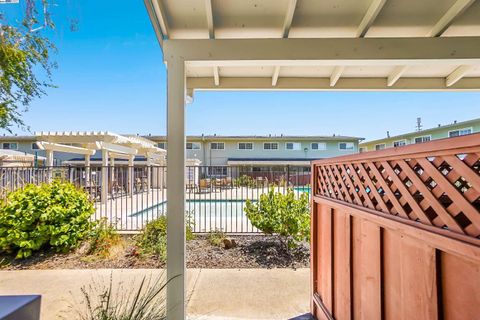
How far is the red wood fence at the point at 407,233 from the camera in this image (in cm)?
89

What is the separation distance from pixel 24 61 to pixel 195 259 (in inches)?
168

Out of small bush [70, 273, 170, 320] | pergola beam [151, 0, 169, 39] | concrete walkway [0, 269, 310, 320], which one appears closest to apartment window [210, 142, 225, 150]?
concrete walkway [0, 269, 310, 320]

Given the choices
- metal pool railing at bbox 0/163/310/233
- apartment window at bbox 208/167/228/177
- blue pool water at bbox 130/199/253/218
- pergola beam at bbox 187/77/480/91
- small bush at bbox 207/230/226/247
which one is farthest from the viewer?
apartment window at bbox 208/167/228/177

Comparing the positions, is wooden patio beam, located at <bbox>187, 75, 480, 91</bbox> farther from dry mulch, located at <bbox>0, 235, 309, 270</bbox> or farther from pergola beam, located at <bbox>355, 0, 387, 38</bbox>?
dry mulch, located at <bbox>0, 235, 309, 270</bbox>

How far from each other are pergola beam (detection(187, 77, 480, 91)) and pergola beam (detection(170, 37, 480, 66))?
879 millimetres

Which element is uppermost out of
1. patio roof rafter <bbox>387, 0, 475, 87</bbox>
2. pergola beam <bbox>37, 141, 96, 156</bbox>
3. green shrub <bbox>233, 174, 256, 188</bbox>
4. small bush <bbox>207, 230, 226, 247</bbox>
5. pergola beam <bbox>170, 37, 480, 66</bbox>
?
patio roof rafter <bbox>387, 0, 475, 87</bbox>

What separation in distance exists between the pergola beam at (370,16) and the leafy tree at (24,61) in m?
3.42

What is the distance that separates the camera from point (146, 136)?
68.8 ft

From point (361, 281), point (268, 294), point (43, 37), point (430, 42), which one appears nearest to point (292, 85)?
point (430, 42)

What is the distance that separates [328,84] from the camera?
10.2 ft

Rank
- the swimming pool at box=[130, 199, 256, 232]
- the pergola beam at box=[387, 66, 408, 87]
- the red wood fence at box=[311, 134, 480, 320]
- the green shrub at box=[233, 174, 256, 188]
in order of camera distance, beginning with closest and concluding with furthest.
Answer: the red wood fence at box=[311, 134, 480, 320]
the pergola beam at box=[387, 66, 408, 87]
the swimming pool at box=[130, 199, 256, 232]
the green shrub at box=[233, 174, 256, 188]

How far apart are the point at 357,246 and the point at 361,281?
216mm

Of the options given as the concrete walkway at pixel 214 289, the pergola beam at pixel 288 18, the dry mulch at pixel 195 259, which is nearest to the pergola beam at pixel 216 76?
the pergola beam at pixel 288 18

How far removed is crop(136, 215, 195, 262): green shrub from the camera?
169 inches
